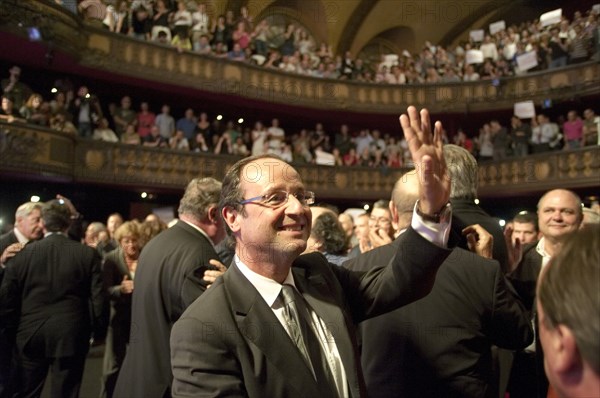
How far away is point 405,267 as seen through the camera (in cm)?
165

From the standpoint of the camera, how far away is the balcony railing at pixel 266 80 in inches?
384

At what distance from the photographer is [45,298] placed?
3750 millimetres

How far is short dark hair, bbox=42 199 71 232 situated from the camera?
3.82 metres

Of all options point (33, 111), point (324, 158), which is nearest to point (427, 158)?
point (33, 111)

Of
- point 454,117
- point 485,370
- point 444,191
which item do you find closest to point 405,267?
point 444,191

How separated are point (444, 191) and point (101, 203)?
12027 millimetres

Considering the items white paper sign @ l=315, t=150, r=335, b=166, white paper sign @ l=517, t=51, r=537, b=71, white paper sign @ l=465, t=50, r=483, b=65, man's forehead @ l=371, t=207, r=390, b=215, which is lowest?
man's forehead @ l=371, t=207, r=390, b=215

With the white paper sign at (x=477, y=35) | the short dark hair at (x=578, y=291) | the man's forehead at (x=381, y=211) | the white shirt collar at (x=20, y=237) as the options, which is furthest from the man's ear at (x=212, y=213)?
the white paper sign at (x=477, y=35)

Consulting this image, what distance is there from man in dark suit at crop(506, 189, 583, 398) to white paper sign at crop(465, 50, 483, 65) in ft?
43.5

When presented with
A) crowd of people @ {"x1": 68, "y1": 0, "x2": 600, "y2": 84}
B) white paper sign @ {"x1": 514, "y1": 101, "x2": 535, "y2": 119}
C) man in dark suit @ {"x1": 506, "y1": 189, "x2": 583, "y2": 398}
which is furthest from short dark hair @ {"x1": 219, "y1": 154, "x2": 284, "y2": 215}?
white paper sign @ {"x1": 514, "y1": 101, "x2": 535, "y2": 119}

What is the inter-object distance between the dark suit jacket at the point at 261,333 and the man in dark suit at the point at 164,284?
0.97 meters

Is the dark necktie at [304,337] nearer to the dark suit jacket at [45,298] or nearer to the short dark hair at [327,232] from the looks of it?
the short dark hair at [327,232]

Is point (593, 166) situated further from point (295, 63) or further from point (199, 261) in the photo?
point (199, 261)

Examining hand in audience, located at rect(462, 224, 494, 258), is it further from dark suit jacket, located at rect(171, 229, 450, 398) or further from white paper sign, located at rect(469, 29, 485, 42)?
white paper sign, located at rect(469, 29, 485, 42)
